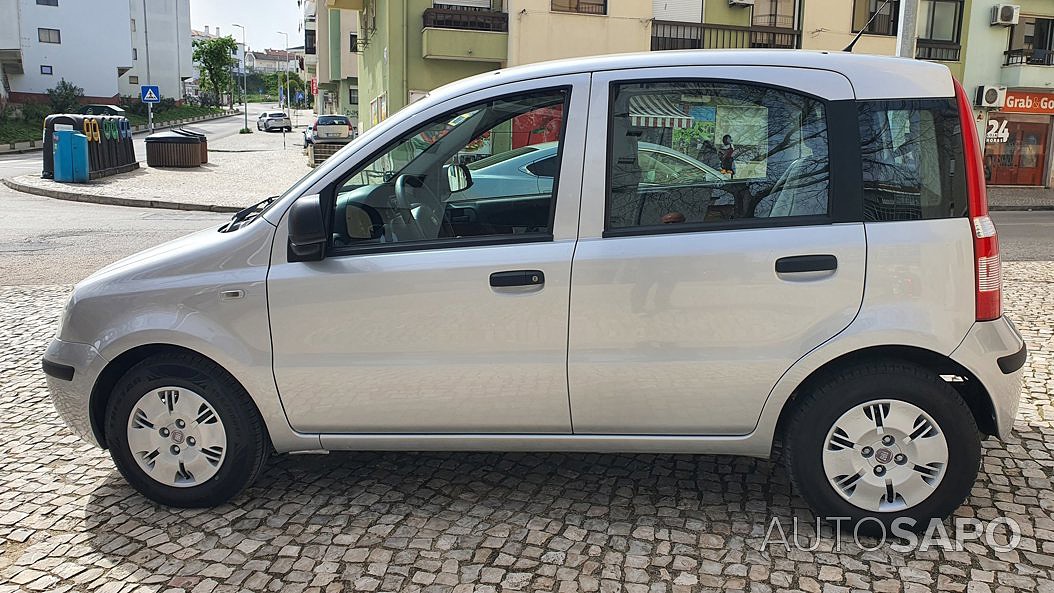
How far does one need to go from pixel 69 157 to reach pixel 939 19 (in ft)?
82.3

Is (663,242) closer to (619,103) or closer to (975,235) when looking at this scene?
(619,103)

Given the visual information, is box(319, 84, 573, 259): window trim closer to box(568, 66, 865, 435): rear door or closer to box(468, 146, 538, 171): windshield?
box(568, 66, 865, 435): rear door

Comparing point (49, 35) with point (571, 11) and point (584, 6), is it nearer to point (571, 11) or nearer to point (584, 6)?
point (571, 11)

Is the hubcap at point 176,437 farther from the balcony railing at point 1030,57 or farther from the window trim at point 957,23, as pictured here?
the balcony railing at point 1030,57

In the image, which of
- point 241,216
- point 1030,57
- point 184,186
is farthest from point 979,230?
point 1030,57

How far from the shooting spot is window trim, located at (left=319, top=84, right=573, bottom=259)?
364cm

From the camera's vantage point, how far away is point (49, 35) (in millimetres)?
65438

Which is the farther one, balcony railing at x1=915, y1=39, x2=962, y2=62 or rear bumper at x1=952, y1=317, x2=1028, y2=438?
balcony railing at x1=915, y1=39, x2=962, y2=62

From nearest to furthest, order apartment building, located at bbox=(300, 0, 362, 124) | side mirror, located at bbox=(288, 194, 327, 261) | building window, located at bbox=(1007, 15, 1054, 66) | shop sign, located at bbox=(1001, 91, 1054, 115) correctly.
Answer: side mirror, located at bbox=(288, 194, 327, 261)
building window, located at bbox=(1007, 15, 1054, 66)
shop sign, located at bbox=(1001, 91, 1054, 115)
apartment building, located at bbox=(300, 0, 362, 124)

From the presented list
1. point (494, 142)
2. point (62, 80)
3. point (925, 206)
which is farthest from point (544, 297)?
point (62, 80)

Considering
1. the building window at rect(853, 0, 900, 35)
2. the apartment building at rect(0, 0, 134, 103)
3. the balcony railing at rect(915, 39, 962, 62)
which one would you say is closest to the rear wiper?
the building window at rect(853, 0, 900, 35)

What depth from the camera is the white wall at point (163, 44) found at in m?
76.5

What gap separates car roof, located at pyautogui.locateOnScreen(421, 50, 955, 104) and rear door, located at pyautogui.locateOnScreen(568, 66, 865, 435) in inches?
1.8

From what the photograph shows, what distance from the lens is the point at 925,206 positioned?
351cm
